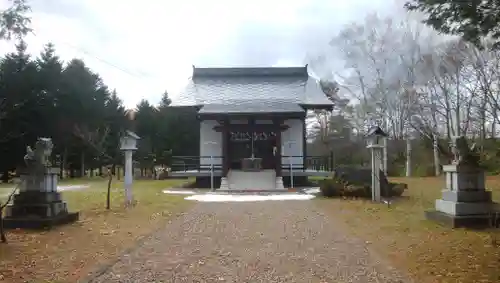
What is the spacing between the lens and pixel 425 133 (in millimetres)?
26594

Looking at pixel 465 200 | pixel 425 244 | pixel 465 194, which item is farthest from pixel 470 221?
pixel 425 244

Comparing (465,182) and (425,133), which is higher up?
(425,133)

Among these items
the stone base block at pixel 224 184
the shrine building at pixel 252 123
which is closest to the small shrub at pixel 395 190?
the shrine building at pixel 252 123

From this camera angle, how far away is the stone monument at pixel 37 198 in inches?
314

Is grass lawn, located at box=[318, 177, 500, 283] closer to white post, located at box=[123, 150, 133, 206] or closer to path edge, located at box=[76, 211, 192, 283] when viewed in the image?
path edge, located at box=[76, 211, 192, 283]

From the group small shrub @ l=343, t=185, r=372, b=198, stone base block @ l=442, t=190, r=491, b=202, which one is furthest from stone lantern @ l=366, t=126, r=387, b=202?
stone base block @ l=442, t=190, r=491, b=202

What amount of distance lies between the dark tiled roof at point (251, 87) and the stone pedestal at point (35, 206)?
1259 centimetres

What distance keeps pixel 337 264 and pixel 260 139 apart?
15.8 metres

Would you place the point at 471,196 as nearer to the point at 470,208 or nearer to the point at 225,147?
the point at 470,208

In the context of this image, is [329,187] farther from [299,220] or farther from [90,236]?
[90,236]

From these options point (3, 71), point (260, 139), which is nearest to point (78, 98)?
point (3, 71)

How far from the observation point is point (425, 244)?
6.36 meters

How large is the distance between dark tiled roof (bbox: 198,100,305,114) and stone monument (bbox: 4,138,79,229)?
10.6 m

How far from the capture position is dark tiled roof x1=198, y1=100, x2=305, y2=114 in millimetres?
18703
